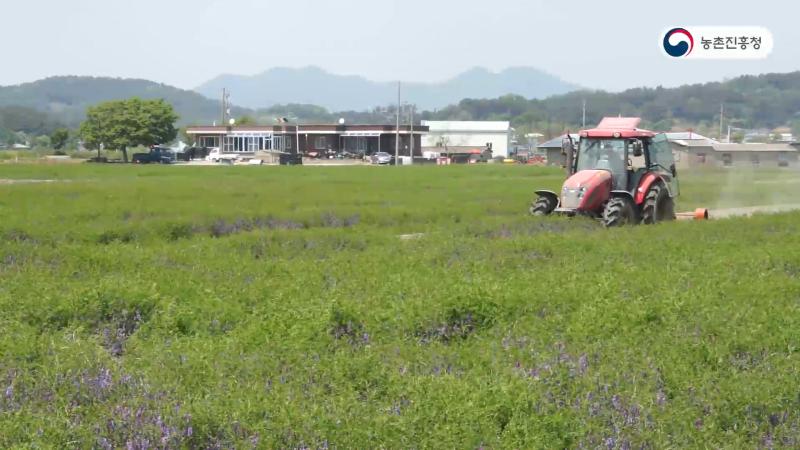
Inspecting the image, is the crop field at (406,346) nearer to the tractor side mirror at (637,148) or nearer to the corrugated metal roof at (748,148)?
the tractor side mirror at (637,148)

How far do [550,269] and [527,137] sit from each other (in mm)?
182537

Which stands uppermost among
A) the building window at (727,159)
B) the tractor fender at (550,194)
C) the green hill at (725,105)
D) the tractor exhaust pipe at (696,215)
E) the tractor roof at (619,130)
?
the green hill at (725,105)

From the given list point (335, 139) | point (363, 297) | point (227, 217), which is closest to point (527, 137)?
point (335, 139)

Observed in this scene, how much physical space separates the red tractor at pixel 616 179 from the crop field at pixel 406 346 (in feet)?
21.7

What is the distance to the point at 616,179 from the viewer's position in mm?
23484

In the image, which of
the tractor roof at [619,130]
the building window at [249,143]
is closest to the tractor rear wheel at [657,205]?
the tractor roof at [619,130]

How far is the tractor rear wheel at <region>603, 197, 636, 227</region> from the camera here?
21.9 m

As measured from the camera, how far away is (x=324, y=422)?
543 cm

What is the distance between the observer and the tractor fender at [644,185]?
2300 cm

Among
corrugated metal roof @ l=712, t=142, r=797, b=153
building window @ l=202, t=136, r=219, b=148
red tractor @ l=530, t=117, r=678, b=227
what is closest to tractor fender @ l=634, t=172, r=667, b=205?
red tractor @ l=530, t=117, r=678, b=227

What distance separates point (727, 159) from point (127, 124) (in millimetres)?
71759

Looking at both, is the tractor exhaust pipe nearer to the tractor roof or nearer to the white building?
the tractor roof

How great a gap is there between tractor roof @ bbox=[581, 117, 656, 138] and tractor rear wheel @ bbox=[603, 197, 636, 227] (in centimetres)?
177

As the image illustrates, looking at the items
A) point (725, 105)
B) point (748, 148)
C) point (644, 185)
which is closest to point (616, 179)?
point (644, 185)
